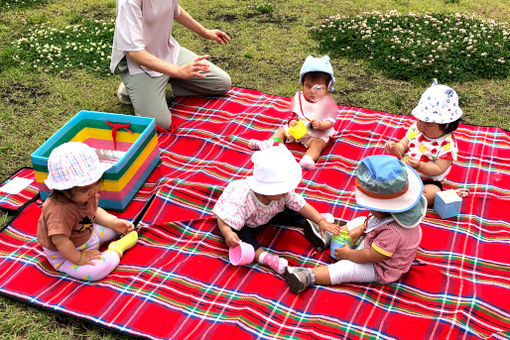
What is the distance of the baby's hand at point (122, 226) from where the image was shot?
3.62 meters

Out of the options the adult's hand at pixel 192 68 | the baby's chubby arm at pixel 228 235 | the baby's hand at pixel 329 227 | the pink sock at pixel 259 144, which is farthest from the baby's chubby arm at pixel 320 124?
the baby's chubby arm at pixel 228 235

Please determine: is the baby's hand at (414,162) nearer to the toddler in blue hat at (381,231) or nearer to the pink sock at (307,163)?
the toddler in blue hat at (381,231)

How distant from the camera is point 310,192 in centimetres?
420

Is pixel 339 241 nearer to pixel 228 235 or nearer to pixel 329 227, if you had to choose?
pixel 329 227

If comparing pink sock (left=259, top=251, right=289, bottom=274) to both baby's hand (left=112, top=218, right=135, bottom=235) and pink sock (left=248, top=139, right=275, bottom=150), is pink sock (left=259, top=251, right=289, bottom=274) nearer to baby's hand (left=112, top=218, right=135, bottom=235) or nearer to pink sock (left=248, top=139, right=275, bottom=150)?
baby's hand (left=112, top=218, right=135, bottom=235)

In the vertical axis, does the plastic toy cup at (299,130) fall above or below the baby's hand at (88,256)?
above

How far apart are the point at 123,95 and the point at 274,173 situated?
9.62 ft

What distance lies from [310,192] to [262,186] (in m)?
1.02

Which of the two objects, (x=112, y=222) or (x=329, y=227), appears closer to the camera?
(x=329, y=227)

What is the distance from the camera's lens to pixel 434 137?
396 cm

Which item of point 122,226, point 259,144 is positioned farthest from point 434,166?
point 122,226

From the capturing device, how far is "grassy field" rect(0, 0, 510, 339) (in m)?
4.61

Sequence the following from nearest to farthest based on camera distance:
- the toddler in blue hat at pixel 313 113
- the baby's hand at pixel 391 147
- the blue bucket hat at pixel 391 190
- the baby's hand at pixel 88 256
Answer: the blue bucket hat at pixel 391 190 < the baby's hand at pixel 88 256 < the baby's hand at pixel 391 147 < the toddler in blue hat at pixel 313 113

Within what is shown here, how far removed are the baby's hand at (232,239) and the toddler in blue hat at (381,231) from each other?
40 centimetres
